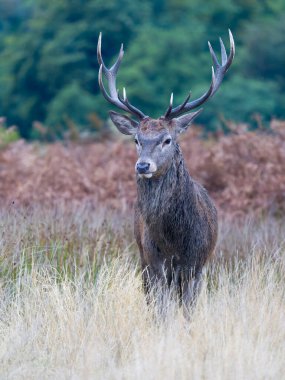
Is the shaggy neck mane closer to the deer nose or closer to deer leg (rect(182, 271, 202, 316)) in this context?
the deer nose

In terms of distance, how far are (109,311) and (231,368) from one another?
142 cm

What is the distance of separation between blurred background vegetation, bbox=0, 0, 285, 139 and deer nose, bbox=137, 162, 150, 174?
28.0 m

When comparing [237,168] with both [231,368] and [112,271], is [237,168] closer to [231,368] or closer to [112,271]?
[112,271]

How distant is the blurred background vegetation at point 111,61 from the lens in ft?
124

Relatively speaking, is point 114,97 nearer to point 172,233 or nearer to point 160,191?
point 160,191

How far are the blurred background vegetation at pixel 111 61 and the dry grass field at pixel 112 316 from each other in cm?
2677

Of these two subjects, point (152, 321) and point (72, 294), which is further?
point (72, 294)

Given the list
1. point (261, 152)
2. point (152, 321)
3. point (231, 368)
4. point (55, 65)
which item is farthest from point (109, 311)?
point (55, 65)

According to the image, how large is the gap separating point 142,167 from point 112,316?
42.9 inches

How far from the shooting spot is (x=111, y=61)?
38.2 metres

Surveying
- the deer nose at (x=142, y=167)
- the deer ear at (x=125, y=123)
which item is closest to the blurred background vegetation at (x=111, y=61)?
the deer ear at (x=125, y=123)

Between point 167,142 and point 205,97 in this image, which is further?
point 205,97

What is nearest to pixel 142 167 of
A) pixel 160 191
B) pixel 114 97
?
pixel 160 191

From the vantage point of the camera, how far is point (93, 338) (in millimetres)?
7535
